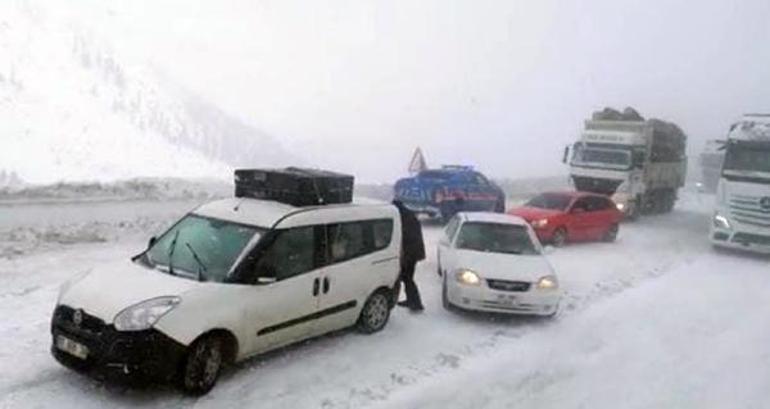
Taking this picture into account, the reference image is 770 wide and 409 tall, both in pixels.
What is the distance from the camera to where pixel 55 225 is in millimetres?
16125

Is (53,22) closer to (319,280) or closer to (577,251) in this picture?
(577,251)

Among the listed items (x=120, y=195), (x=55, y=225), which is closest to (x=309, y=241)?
(x=55, y=225)

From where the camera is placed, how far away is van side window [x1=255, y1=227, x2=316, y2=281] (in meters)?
8.05

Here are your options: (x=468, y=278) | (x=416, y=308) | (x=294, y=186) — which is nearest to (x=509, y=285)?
(x=468, y=278)

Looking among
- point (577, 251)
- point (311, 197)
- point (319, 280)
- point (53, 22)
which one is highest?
point (53, 22)

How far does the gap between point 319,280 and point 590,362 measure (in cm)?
365

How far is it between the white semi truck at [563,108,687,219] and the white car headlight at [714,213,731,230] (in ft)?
19.4

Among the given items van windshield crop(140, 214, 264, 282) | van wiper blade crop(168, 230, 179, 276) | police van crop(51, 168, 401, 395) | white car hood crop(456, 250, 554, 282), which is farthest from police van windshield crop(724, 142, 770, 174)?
van wiper blade crop(168, 230, 179, 276)

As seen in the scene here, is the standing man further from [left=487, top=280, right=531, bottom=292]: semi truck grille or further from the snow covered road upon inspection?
[left=487, top=280, right=531, bottom=292]: semi truck grille

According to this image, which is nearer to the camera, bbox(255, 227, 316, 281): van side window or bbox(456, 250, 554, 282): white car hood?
bbox(255, 227, 316, 281): van side window

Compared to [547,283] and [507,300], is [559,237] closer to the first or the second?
[547,283]

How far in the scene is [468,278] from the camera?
36.3ft

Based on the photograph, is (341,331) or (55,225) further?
(55,225)

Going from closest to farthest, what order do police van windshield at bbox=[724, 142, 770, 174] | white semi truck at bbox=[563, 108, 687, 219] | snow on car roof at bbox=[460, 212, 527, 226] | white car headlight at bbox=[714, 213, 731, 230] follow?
snow on car roof at bbox=[460, 212, 527, 226] < white car headlight at bbox=[714, 213, 731, 230] < police van windshield at bbox=[724, 142, 770, 174] < white semi truck at bbox=[563, 108, 687, 219]
